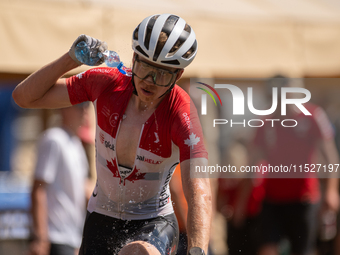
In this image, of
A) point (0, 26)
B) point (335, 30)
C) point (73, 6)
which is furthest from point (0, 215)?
point (335, 30)

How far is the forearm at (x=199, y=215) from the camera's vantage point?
264 cm

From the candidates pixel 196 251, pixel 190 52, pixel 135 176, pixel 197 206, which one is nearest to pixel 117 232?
pixel 135 176

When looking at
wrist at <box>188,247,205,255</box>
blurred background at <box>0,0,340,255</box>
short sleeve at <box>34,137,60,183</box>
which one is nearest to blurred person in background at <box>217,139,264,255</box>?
blurred background at <box>0,0,340,255</box>

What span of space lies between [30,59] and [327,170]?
172 inches

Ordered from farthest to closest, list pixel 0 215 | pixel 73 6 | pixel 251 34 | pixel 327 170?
1. pixel 251 34
2. pixel 73 6
3. pixel 0 215
4. pixel 327 170

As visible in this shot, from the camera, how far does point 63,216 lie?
464 centimetres

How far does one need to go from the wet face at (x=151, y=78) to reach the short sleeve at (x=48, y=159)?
1.80m

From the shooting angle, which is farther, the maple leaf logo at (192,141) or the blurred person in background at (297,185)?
the blurred person in background at (297,185)

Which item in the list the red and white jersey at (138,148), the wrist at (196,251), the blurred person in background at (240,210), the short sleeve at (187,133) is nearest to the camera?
the wrist at (196,251)

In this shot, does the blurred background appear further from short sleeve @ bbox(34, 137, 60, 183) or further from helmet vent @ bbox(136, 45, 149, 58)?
helmet vent @ bbox(136, 45, 149, 58)

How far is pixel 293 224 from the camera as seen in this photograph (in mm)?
5203

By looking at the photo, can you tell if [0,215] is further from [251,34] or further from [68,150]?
[251,34]

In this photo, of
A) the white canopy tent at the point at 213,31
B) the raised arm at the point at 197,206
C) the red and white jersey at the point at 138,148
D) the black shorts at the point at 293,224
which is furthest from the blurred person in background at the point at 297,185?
the raised arm at the point at 197,206

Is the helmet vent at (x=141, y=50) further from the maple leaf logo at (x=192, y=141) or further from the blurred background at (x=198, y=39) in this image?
the blurred background at (x=198, y=39)
